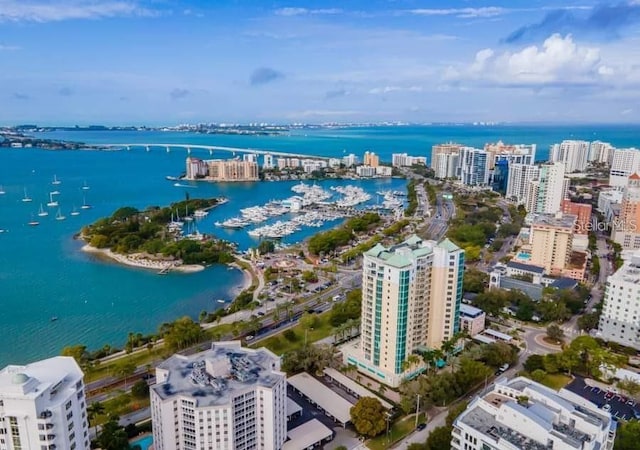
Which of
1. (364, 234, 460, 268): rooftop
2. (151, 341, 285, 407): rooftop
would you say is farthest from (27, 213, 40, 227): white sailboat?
(364, 234, 460, 268): rooftop

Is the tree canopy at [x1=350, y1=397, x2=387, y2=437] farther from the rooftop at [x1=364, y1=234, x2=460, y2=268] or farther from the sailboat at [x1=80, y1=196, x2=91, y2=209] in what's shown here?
the sailboat at [x1=80, y1=196, x2=91, y2=209]

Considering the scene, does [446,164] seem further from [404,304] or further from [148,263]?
[404,304]

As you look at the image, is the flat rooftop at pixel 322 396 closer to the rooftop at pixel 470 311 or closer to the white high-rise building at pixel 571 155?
the rooftop at pixel 470 311

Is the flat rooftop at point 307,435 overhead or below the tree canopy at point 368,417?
below

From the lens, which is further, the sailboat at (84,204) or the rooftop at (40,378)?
the sailboat at (84,204)

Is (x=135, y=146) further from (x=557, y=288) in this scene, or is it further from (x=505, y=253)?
(x=557, y=288)

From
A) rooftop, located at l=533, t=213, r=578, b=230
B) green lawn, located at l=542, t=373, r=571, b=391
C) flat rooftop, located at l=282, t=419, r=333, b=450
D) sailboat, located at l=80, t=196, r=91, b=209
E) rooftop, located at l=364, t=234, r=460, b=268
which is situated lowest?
green lawn, located at l=542, t=373, r=571, b=391

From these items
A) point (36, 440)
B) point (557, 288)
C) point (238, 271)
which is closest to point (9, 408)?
point (36, 440)

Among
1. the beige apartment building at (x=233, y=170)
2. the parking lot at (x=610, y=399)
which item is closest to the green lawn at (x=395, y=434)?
the parking lot at (x=610, y=399)
